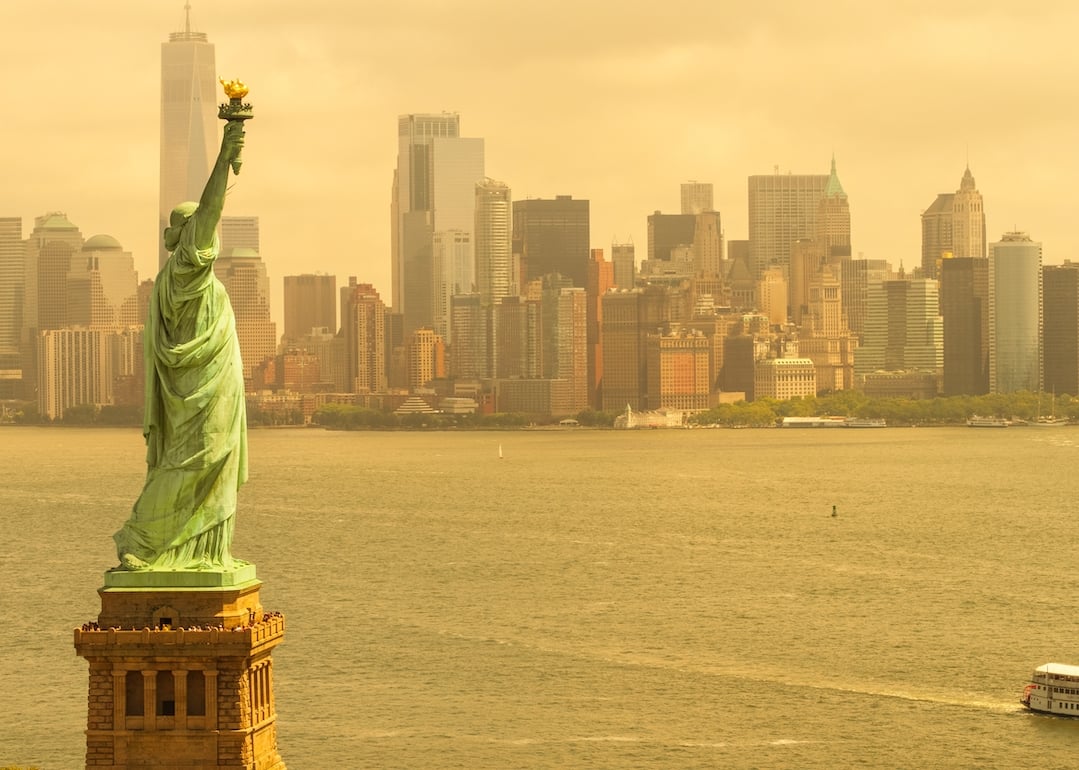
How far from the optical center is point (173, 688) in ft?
68.5

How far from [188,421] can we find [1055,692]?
31678mm

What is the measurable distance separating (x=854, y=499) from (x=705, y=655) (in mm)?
61502

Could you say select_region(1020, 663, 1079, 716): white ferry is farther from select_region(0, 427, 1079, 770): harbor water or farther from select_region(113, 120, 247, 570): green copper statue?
select_region(113, 120, 247, 570): green copper statue

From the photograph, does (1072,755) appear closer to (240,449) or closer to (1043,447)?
(240,449)

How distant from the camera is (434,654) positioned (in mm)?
57062

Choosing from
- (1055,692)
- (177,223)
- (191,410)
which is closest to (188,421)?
(191,410)

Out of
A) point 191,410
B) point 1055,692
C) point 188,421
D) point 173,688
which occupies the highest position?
point 191,410

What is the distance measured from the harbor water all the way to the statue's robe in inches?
849

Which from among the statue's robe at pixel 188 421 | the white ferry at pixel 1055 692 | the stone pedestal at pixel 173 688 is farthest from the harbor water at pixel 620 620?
the stone pedestal at pixel 173 688

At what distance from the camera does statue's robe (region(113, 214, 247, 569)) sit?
21375 mm

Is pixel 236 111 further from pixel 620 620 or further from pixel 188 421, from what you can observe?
pixel 620 620

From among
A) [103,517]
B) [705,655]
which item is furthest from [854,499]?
[705,655]

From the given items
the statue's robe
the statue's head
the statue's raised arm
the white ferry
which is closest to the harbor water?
the white ferry

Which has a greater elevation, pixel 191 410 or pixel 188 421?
pixel 191 410
